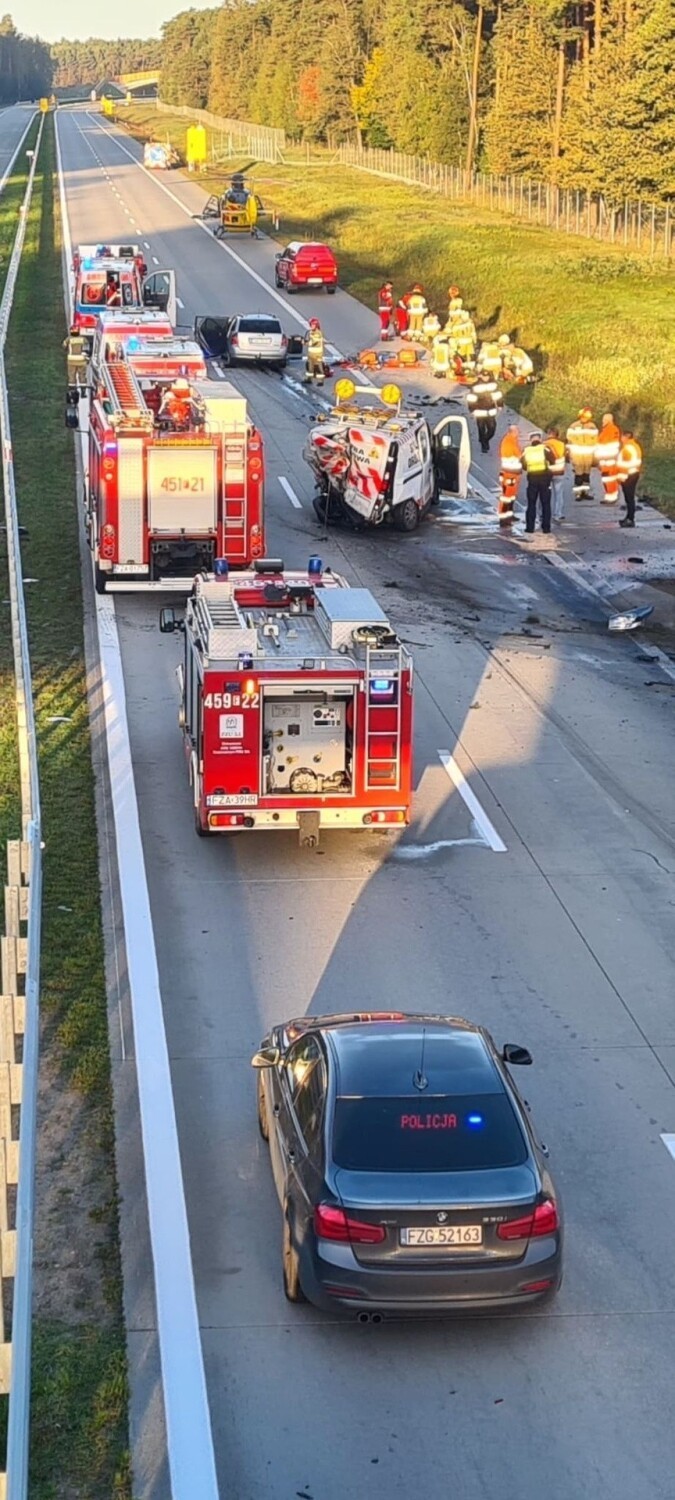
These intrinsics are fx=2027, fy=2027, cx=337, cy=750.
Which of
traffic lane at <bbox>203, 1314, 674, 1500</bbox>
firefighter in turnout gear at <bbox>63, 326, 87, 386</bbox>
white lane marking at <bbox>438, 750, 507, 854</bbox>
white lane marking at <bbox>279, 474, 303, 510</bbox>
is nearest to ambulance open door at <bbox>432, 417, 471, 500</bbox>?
white lane marking at <bbox>279, 474, 303, 510</bbox>

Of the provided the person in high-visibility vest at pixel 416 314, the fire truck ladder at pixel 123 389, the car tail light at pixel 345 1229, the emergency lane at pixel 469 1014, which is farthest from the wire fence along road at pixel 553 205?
the car tail light at pixel 345 1229

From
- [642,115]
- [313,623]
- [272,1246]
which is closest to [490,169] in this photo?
[642,115]

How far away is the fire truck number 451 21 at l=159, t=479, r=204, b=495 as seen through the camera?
75.8ft

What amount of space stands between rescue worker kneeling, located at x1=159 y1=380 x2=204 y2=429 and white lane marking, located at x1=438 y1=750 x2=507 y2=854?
292 inches

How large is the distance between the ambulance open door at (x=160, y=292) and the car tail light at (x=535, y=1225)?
39429mm

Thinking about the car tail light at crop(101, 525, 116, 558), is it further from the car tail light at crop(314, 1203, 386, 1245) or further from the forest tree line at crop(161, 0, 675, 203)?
the forest tree line at crop(161, 0, 675, 203)

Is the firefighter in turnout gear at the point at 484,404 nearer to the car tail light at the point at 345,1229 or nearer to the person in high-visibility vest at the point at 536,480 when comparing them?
the person in high-visibility vest at the point at 536,480

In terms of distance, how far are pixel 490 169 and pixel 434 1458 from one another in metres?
82.2

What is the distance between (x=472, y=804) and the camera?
56.5 ft

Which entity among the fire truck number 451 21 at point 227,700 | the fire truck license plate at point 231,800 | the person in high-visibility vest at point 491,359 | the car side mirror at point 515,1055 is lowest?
the person in high-visibility vest at point 491,359

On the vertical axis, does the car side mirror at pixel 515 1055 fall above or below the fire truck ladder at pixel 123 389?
below

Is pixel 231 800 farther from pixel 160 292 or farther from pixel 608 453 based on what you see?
pixel 160 292

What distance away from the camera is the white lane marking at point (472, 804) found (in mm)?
16297

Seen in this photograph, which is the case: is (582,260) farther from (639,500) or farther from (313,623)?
(313,623)
